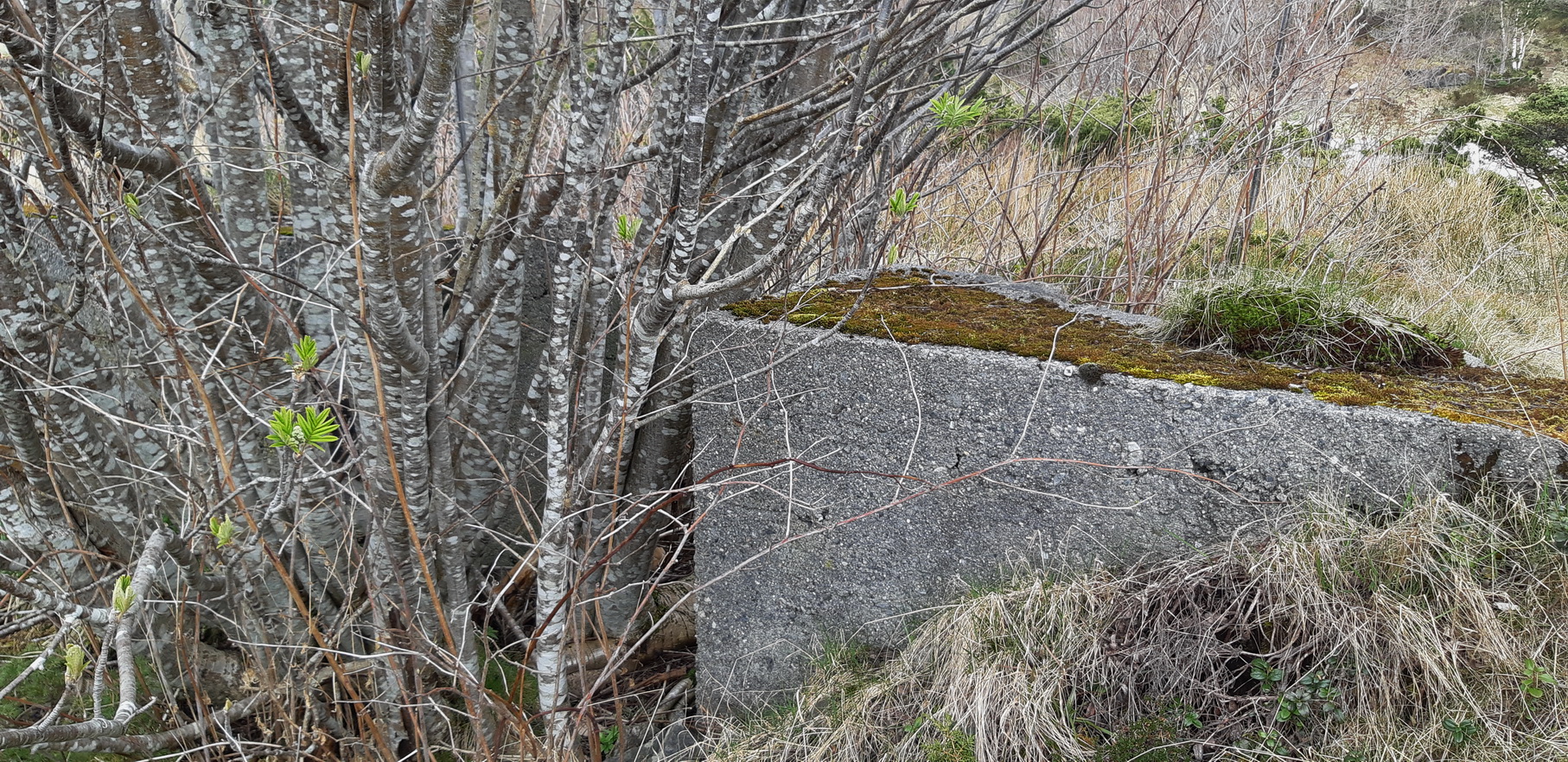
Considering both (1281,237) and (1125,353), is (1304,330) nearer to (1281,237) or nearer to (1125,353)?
(1125,353)

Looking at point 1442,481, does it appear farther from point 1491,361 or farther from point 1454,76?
point 1454,76

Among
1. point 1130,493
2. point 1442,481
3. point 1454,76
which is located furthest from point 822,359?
point 1454,76

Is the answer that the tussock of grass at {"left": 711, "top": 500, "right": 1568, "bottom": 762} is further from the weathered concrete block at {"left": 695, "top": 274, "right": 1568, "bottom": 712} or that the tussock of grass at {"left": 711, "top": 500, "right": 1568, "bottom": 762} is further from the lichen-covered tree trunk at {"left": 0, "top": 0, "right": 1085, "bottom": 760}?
the lichen-covered tree trunk at {"left": 0, "top": 0, "right": 1085, "bottom": 760}

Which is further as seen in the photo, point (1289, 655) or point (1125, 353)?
point (1125, 353)

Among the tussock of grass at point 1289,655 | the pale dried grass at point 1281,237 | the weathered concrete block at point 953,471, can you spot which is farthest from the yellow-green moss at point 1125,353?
the pale dried grass at point 1281,237

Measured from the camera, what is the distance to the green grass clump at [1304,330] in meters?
2.15

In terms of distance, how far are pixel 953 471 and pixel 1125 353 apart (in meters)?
0.51

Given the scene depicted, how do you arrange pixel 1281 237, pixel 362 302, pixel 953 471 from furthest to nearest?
pixel 1281 237 < pixel 953 471 < pixel 362 302

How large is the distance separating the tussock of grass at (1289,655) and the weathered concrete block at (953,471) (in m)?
0.09

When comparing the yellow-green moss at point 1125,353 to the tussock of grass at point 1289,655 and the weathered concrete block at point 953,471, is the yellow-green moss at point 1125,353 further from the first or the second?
the tussock of grass at point 1289,655

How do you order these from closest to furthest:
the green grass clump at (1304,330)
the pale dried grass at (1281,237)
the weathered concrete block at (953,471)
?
the weathered concrete block at (953,471) → the green grass clump at (1304,330) → the pale dried grass at (1281,237)

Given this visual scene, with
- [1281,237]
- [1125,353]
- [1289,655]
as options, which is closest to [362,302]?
[1125,353]

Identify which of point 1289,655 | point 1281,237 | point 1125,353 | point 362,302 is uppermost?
point 362,302

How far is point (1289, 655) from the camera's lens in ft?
5.74
